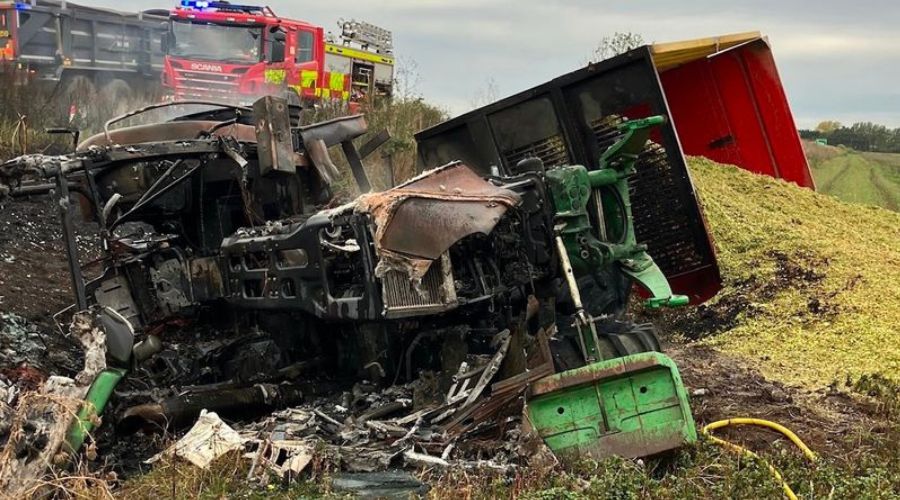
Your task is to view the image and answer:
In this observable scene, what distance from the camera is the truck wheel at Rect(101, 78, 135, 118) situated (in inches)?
518

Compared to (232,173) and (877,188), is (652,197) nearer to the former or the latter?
(232,173)

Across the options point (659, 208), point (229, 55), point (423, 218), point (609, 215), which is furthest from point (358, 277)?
point (229, 55)

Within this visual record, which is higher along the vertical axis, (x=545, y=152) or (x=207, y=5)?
(x=207, y=5)

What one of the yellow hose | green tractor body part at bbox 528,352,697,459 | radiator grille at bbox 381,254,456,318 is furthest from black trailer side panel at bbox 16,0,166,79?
the yellow hose

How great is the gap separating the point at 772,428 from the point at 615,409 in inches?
34.0

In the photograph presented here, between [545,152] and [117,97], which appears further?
[117,97]

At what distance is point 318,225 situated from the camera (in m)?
4.11

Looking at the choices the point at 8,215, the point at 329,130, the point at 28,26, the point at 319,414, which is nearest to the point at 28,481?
the point at 319,414

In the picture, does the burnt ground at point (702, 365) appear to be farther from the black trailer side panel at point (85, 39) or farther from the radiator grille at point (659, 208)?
the black trailer side panel at point (85, 39)

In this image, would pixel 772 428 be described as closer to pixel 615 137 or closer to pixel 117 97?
pixel 615 137

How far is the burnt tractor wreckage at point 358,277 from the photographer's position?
3.90 meters

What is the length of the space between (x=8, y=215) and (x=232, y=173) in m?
3.77

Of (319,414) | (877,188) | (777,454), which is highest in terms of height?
(319,414)

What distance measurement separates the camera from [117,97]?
1423cm
